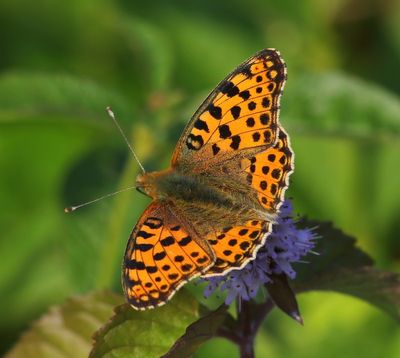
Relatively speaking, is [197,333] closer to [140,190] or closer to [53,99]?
[140,190]

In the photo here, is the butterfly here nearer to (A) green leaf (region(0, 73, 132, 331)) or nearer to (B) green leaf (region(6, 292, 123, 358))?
(B) green leaf (region(6, 292, 123, 358))

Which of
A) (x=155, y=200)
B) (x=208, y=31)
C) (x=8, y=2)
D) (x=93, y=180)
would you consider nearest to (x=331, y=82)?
(x=93, y=180)

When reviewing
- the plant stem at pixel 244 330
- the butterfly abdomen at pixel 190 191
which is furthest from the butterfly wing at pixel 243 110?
the plant stem at pixel 244 330

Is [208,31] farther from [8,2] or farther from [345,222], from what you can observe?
[345,222]

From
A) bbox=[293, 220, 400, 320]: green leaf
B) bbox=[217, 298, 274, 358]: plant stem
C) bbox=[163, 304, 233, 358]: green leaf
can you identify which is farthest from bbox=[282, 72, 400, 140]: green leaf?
bbox=[163, 304, 233, 358]: green leaf

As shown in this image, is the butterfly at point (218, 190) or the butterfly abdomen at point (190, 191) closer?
the butterfly at point (218, 190)

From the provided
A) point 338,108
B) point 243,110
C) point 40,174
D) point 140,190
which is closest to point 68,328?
point 140,190

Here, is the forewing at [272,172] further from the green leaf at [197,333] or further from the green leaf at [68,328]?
the green leaf at [68,328]

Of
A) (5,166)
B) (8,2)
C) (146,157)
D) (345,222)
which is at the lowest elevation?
(345,222)
